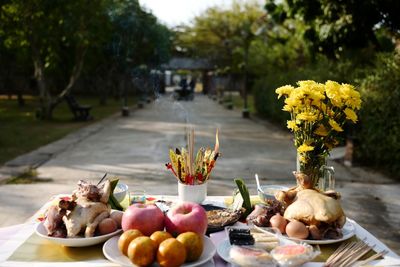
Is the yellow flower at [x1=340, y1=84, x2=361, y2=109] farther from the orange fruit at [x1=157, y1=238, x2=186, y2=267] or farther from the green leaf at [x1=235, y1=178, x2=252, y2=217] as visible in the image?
the orange fruit at [x1=157, y1=238, x2=186, y2=267]

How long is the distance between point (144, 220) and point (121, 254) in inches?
6.2

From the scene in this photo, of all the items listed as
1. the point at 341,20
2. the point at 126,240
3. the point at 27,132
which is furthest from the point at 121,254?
the point at 27,132

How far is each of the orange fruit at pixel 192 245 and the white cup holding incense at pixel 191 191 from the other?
60 centimetres

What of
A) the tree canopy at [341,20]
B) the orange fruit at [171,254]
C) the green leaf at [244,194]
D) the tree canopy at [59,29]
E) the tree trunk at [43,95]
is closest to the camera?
the orange fruit at [171,254]

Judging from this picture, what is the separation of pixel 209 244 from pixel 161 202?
741 millimetres

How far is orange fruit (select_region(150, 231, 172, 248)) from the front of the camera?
5.28 feet

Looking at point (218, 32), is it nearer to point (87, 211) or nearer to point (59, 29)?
point (59, 29)

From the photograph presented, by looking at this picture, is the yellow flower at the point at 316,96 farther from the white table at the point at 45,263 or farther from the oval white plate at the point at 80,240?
the oval white plate at the point at 80,240

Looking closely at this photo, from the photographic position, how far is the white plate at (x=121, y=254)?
1606 mm

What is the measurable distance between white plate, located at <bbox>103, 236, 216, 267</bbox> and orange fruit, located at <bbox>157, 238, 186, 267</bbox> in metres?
0.05

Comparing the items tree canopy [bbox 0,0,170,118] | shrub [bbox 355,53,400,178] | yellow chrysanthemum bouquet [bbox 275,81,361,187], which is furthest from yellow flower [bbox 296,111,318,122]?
tree canopy [bbox 0,0,170,118]

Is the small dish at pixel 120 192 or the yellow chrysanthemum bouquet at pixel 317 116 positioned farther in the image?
the small dish at pixel 120 192

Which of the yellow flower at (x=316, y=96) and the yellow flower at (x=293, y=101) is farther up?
the yellow flower at (x=316, y=96)

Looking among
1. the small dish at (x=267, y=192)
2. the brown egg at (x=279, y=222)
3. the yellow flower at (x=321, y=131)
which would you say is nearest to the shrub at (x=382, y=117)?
the small dish at (x=267, y=192)
